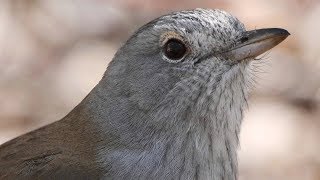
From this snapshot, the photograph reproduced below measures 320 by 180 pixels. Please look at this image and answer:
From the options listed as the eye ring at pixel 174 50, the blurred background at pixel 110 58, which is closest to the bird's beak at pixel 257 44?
the eye ring at pixel 174 50

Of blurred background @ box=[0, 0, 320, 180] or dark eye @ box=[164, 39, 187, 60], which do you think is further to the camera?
blurred background @ box=[0, 0, 320, 180]

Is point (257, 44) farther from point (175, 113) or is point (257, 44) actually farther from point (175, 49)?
point (175, 113)

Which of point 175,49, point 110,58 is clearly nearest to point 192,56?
point 175,49

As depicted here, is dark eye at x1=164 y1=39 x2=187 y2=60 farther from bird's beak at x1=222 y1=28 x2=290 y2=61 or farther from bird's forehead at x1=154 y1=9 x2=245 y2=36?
bird's beak at x1=222 y1=28 x2=290 y2=61

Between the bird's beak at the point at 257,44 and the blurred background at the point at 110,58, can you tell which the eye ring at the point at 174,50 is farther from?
the blurred background at the point at 110,58

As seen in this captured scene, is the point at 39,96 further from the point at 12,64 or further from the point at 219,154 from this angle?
the point at 219,154

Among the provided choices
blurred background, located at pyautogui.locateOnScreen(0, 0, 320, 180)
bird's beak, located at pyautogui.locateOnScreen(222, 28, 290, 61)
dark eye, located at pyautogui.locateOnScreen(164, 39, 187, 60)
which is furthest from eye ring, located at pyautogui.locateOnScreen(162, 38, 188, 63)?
blurred background, located at pyautogui.locateOnScreen(0, 0, 320, 180)
